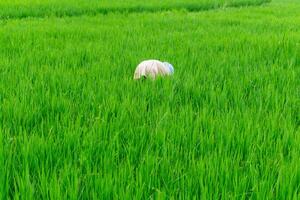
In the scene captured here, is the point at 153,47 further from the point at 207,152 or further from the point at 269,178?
the point at 269,178

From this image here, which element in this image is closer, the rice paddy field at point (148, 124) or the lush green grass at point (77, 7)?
the rice paddy field at point (148, 124)

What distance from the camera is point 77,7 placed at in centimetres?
721

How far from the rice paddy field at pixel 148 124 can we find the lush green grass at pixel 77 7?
3.58 m

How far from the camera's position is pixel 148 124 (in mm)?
1463

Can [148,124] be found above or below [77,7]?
below

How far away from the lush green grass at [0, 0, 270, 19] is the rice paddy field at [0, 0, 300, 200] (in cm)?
358

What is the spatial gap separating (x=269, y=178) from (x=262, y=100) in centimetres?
89

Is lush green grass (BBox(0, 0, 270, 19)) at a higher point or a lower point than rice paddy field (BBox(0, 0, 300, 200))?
higher

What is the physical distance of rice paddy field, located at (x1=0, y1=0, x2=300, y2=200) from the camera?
3.19 ft

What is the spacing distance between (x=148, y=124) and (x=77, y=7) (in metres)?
6.20

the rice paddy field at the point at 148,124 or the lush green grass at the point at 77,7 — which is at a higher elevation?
the lush green grass at the point at 77,7

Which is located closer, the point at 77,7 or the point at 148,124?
A: the point at 148,124

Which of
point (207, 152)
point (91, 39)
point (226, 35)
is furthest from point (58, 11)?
point (207, 152)

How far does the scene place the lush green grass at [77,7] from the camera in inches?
258
